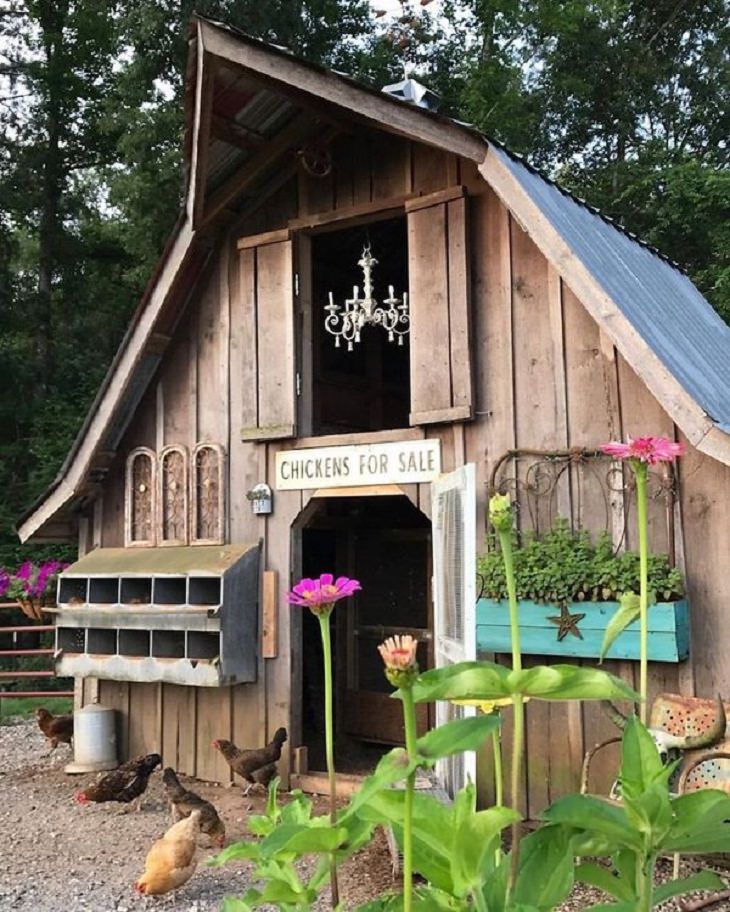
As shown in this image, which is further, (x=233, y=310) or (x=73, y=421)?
(x=73, y=421)

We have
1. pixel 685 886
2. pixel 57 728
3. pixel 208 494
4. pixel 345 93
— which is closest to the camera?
pixel 685 886

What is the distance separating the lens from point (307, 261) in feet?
23.1

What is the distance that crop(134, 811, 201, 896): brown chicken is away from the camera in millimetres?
4570

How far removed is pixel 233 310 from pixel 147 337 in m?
0.68

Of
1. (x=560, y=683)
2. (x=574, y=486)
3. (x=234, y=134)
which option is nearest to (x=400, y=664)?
(x=560, y=683)

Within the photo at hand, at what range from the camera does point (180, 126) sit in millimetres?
13266

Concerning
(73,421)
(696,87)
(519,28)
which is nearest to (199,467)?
(73,421)

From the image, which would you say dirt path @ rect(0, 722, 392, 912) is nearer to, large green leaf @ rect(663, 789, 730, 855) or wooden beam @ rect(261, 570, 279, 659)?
wooden beam @ rect(261, 570, 279, 659)

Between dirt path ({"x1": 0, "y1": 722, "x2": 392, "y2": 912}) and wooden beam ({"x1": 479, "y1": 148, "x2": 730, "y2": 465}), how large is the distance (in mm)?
2850

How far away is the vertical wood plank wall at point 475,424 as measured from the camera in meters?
5.20

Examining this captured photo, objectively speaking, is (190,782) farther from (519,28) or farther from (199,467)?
(519,28)

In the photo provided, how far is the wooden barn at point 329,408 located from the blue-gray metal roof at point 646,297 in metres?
0.04

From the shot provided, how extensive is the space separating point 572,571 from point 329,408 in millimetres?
3703

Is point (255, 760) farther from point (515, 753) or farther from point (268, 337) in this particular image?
point (515, 753)
